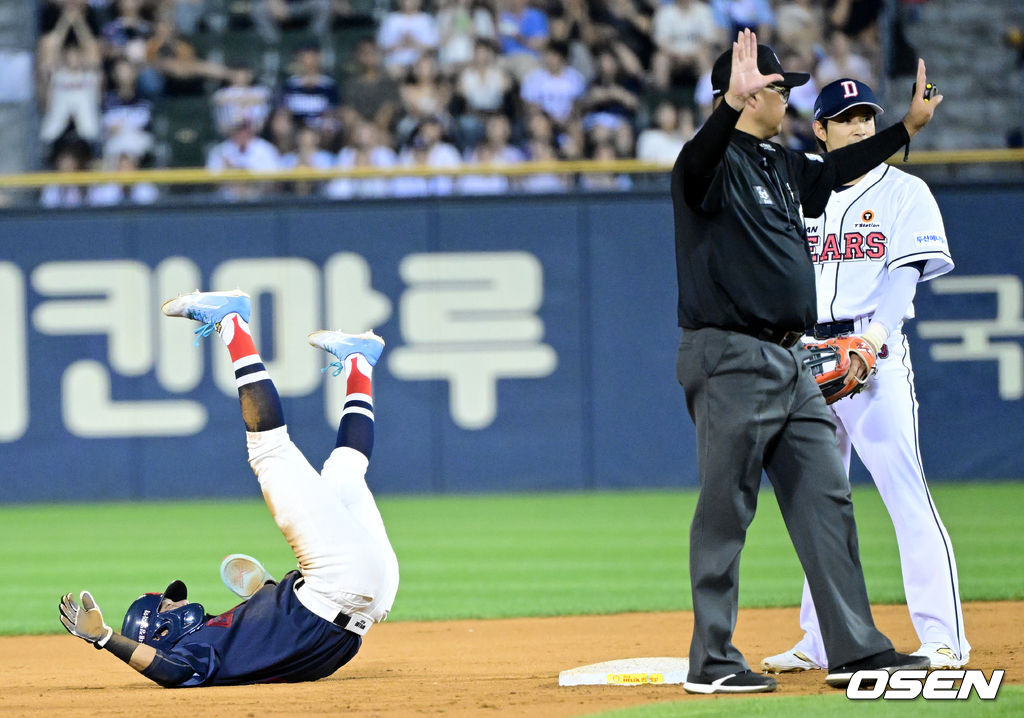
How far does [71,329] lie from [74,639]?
6637mm

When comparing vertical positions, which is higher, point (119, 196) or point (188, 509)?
point (119, 196)

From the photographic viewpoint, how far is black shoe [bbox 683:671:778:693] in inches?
178

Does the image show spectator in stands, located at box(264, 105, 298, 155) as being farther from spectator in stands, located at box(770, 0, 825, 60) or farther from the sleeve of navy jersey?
the sleeve of navy jersey

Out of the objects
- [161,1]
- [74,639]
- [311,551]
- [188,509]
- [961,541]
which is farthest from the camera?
[161,1]

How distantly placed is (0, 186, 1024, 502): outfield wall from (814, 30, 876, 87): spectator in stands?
2150 millimetres

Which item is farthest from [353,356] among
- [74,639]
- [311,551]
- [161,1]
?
[161,1]

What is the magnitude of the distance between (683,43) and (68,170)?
21.7ft

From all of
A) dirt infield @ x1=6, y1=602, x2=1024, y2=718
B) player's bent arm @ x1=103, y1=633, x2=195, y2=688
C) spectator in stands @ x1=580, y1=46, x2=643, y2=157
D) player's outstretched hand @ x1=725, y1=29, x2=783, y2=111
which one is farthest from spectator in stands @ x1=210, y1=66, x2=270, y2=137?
player's outstretched hand @ x1=725, y1=29, x2=783, y2=111

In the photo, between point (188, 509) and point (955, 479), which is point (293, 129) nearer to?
point (188, 509)

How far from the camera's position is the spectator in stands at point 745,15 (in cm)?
1530

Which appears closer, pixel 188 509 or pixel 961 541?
pixel 961 541

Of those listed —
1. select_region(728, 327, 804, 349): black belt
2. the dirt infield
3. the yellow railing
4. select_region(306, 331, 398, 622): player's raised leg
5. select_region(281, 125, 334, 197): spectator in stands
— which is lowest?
the dirt infield

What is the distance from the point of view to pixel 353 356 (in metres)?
5.86

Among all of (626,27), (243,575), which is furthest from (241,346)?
(626,27)
